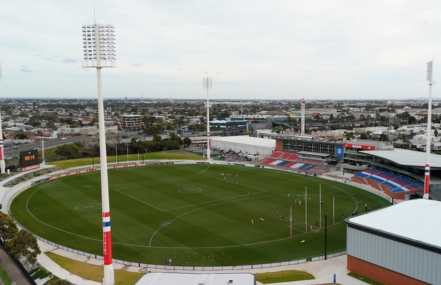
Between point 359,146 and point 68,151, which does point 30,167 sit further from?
point 359,146

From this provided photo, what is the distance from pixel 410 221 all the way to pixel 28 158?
69249 mm

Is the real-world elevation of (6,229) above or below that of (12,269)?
above

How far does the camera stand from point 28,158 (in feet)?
246

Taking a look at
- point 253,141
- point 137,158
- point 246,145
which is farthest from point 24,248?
point 253,141

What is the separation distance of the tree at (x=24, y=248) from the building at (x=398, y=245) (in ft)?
85.9

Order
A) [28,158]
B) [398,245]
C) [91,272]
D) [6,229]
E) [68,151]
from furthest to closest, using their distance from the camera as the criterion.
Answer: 1. [68,151]
2. [28,158]
3. [6,229]
4. [91,272]
5. [398,245]

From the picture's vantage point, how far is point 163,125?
16475 cm

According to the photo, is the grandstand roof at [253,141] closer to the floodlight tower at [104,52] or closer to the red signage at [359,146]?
the red signage at [359,146]

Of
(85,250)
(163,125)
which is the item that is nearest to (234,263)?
(85,250)

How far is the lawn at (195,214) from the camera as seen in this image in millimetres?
37500

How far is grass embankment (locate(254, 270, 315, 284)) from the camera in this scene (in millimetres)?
29844

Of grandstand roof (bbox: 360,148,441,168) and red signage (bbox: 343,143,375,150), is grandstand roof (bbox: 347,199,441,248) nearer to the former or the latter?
grandstand roof (bbox: 360,148,441,168)

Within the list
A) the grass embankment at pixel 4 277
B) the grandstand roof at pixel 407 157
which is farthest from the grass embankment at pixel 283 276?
the grandstand roof at pixel 407 157

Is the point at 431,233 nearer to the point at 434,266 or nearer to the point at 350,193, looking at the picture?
the point at 434,266
